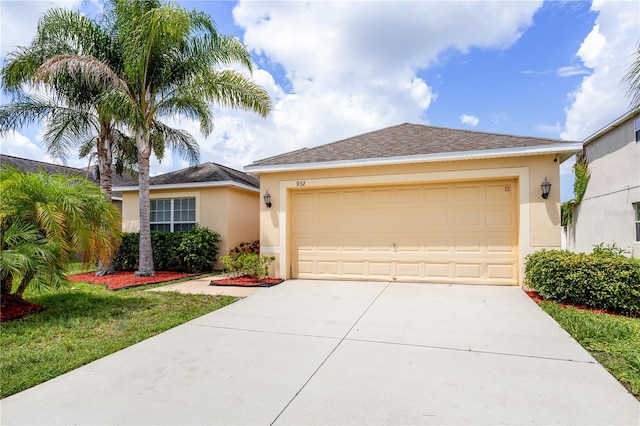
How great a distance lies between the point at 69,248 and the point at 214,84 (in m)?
6.14

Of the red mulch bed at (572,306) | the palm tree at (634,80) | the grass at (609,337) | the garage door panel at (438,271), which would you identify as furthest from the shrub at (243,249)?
the palm tree at (634,80)

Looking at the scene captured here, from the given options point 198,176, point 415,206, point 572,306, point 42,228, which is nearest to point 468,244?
point 415,206

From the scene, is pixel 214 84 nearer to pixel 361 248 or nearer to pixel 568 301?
pixel 361 248

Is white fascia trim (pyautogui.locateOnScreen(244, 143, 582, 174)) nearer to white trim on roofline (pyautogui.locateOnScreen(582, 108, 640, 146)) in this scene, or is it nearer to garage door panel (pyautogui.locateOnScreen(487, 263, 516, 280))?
garage door panel (pyautogui.locateOnScreen(487, 263, 516, 280))

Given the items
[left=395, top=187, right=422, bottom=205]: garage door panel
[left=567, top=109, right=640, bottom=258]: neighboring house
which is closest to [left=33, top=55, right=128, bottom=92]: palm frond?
[left=395, top=187, right=422, bottom=205]: garage door panel

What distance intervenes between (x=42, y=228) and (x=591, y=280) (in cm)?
925

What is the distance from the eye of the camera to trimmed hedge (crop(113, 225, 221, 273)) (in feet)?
35.4

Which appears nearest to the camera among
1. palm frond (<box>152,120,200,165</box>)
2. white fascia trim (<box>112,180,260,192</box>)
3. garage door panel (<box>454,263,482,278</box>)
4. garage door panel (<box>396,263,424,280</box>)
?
garage door panel (<box>454,263,482,278</box>)

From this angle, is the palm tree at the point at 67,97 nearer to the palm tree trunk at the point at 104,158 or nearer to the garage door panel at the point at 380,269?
the palm tree trunk at the point at 104,158

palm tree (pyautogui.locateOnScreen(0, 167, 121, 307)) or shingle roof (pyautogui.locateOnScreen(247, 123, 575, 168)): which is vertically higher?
shingle roof (pyautogui.locateOnScreen(247, 123, 575, 168))

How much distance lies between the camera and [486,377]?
328 centimetres

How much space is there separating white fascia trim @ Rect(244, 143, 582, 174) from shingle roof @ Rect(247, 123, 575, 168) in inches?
4.2

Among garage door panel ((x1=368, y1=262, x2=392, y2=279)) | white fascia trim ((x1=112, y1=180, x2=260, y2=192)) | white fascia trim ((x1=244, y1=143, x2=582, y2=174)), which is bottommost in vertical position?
garage door panel ((x1=368, y1=262, x2=392, y2=279))

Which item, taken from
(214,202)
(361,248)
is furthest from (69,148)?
(361,248)
